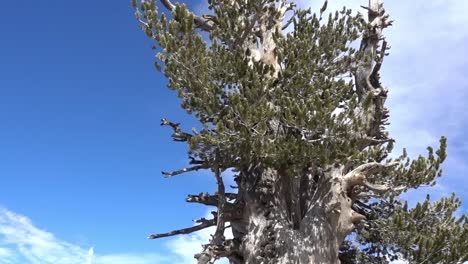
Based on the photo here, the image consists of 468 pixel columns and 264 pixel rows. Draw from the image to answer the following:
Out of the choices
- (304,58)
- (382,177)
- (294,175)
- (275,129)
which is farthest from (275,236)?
(304,58)

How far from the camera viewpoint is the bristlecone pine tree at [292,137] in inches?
386

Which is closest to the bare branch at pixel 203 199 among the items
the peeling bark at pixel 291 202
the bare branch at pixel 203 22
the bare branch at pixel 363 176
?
the peeling bark at pixel 291 202

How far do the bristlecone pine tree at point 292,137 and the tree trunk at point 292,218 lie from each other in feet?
0.09

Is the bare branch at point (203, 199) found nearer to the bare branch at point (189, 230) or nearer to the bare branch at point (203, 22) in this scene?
the bare branch at point (189, 230)

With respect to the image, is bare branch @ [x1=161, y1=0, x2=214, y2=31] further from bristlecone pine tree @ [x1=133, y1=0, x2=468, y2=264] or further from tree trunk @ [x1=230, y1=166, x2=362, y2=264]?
tree trunk @ [x1=230, y1=166, x2=362, y2=264]

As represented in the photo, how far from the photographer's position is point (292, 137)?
9805 millimetres

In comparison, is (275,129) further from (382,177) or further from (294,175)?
(382,177)

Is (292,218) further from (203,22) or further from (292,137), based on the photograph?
(203,22)

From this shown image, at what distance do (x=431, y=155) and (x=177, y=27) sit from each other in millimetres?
6294

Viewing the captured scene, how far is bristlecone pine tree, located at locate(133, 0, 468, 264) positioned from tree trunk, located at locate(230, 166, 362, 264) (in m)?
0.03


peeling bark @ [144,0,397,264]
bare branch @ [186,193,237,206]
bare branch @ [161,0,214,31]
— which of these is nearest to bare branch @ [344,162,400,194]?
peeling bark @ [144,0,397,264]

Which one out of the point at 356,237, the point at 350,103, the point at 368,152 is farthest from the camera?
the point at 356,237

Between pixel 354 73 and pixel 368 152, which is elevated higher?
pixel 354 73

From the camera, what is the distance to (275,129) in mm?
10344
